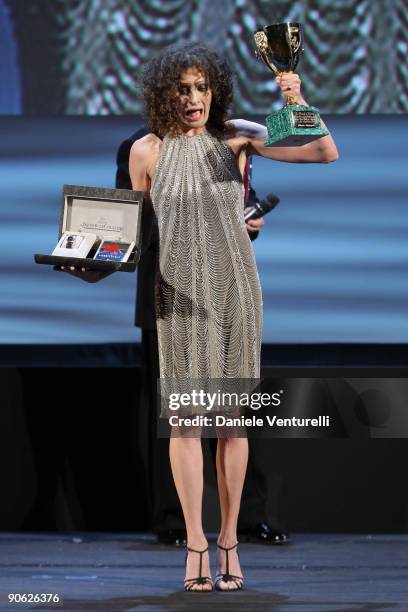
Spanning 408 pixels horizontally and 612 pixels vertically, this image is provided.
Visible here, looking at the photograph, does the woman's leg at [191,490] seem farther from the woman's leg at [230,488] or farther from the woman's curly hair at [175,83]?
the woman's curly hair at [175,83]

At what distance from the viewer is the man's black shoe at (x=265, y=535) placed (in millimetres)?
3762

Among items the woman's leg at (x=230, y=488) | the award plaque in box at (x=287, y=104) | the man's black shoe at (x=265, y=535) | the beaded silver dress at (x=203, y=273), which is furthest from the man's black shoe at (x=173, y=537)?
the award plaque in box at (x=287, y=104)

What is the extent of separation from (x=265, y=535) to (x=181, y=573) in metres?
0.57

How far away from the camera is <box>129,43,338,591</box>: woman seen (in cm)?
296

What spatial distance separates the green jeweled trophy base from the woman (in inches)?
7.0

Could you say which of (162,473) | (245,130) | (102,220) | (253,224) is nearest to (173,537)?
(162,473)

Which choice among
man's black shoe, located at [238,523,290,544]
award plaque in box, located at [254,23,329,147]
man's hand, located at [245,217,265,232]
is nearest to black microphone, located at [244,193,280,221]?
man's hand, located at [245,217,265,232]

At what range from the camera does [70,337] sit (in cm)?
413

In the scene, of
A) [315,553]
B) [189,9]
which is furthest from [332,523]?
[189,9]

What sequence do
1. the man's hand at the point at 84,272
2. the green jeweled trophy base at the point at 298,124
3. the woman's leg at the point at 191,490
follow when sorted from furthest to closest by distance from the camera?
the woman's leg at the point at 191,490 → the man's hand at the point at 84,272 → the green jeweled trophy base at the point at 298,124

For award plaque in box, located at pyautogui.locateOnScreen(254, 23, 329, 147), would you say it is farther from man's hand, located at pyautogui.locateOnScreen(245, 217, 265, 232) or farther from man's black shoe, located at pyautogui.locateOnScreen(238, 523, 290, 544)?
man's black shoe, located at pyautogui.locateOnScreen(238, 523, 290, 544)

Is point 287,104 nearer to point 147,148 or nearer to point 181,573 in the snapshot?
point 147,148

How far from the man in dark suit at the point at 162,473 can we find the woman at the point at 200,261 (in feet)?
2.04

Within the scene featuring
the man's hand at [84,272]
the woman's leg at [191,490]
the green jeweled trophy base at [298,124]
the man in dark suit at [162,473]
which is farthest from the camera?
the man in dark suit at [162,473]
